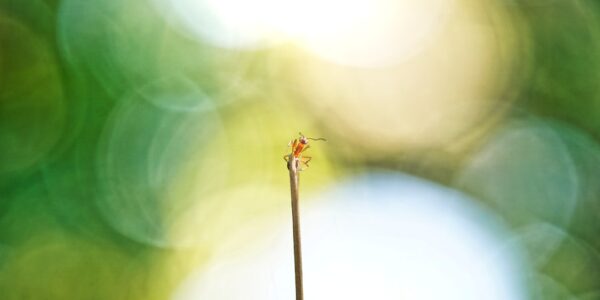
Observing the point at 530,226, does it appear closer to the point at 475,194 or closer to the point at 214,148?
the point at 475,194

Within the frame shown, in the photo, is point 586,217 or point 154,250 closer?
point 154,250

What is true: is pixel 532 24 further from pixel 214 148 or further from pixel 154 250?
pixel 154 250

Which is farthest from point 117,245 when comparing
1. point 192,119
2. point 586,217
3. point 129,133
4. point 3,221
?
point 586,217

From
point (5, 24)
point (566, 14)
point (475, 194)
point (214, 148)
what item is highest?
point (566, 14)

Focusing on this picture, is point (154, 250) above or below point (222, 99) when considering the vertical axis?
below

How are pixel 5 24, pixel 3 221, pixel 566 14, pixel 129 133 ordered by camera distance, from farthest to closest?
1. pixel 566 14
2. pixel 129 133
3. pixel 5 24
4. pixel 3 221

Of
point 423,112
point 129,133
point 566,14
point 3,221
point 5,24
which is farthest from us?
point 423,112

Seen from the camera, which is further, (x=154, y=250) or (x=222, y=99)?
(x=222, y=99)

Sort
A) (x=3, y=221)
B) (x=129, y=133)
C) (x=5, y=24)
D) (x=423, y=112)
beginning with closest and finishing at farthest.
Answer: (x=3, y=221) → (x=5, y=24) → (x=129, y=133) → (x=423, y=112)

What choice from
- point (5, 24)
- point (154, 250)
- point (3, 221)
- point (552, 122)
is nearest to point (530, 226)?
point (552, 122)
